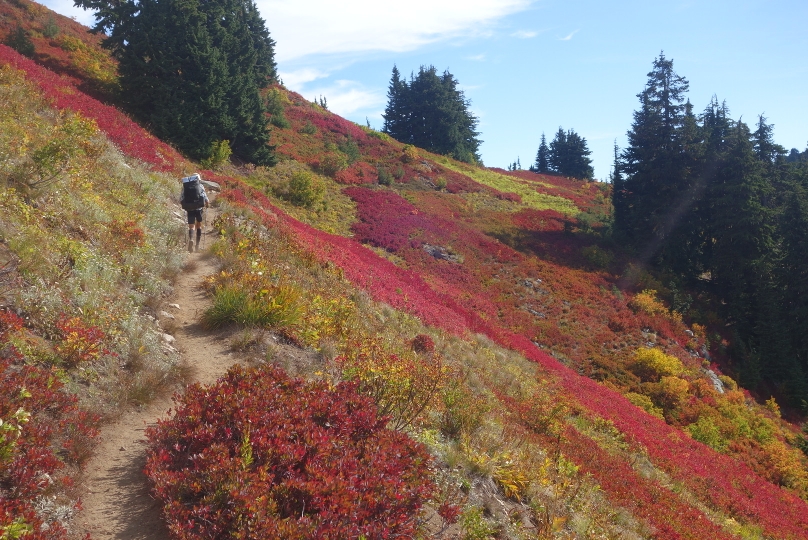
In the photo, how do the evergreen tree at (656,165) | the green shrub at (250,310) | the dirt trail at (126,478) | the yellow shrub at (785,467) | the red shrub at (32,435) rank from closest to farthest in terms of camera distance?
the red shrub at (32,435), the dirt trail at (126,478), the green shrub at (250,310), the yellow shrub at (785,467), the evergreen tree at (656,165)

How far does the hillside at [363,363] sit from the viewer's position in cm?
437

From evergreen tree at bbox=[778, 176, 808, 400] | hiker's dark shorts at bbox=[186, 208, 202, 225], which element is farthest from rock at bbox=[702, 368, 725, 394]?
hiker's dark shorts at bbox=[186, 208, 202, 225]

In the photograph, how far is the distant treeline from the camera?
26250 mm

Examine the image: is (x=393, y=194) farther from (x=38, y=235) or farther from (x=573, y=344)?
(x=38, y=235)

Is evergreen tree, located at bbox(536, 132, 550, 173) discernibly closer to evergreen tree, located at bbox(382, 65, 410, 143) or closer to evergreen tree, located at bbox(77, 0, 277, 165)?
evergreen tree, located at bbox(382, 65, 410, 143)

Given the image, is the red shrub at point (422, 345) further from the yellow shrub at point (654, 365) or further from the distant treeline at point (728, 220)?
the distant treeline at point (728, 220)

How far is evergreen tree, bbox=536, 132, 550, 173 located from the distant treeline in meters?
47.2

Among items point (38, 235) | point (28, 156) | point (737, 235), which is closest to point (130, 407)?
point (38, 235)

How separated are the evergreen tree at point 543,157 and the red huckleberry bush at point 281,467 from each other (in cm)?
8512

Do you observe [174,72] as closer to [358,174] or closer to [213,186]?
[213,186]

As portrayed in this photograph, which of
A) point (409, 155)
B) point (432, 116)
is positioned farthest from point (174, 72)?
point (432, 116)

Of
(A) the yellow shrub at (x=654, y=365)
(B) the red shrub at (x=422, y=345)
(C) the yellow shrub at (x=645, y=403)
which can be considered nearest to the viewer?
(B) the red shrub at (x=422, y=345)

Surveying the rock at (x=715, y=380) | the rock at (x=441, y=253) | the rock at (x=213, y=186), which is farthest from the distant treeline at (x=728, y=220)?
the rock at (x=213, y=186)

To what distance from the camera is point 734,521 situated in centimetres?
1048
